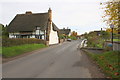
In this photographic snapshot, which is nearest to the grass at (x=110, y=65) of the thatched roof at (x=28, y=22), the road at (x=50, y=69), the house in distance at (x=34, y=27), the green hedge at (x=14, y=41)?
the road at (x=50, y=69)

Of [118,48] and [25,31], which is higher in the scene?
[25,31]

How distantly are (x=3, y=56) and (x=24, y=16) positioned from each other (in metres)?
30.1

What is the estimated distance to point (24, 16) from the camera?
4278 centimetres

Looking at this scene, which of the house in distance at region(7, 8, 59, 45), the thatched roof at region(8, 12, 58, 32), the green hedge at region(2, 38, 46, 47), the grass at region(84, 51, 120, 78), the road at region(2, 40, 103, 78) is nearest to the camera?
the grass at region(84, 51, 120, 78)

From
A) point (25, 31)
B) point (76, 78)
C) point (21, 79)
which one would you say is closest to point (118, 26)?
point (76, 78)

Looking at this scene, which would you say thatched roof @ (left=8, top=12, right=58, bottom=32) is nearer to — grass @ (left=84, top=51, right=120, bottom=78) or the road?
the road

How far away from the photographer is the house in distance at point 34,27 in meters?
37.4

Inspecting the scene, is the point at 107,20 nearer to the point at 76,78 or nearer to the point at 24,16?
the point at 76,78

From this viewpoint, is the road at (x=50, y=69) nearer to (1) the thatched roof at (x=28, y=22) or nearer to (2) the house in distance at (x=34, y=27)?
(2) the house in distance at (x=34, y=27)

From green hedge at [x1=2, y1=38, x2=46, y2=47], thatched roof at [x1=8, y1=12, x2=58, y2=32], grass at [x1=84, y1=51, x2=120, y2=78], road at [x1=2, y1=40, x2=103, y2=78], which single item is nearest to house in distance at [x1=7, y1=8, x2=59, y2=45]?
thatched roof at [x1=8, y1=12, x2=58, y2=32]

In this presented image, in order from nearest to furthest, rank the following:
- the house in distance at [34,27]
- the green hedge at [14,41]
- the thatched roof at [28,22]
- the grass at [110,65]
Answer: the grass at [110,65] < the green hedge at [14,41] < the house in distance at [34,27] < the thatched roof at [28,22]

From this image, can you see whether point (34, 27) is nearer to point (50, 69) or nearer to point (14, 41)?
point (14, 41)

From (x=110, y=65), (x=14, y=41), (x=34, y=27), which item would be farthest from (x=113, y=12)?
(x=34, y=27)

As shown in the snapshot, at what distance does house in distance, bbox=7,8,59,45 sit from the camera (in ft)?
123
